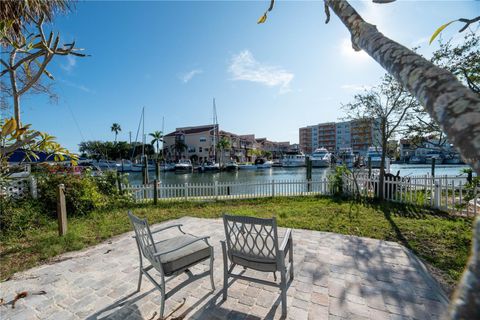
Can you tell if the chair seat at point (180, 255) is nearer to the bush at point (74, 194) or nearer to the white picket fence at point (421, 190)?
the bush at point (74, 194)

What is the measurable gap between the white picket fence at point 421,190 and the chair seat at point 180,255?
5.55 m

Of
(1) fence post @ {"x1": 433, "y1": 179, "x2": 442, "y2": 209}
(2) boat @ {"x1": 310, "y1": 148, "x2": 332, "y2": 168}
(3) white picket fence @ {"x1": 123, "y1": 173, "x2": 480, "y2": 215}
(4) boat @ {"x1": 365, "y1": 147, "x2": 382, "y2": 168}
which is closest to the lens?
(1) fence post @ {"x1": 433, "y1": 179, "x2": 442, "y2": 209}

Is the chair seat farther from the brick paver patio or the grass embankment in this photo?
the grass embankment

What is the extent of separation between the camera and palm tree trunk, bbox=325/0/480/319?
39cm

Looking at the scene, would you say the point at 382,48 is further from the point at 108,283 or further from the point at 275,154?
the point at 275,154

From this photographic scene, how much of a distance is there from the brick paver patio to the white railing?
15.7 feet

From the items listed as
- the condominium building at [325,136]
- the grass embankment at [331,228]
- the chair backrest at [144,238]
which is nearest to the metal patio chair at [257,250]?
the chair backrest at [144,238]

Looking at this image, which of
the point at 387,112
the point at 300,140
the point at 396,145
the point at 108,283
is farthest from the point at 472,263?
the point at 300,140

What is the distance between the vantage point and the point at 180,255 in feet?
7.82

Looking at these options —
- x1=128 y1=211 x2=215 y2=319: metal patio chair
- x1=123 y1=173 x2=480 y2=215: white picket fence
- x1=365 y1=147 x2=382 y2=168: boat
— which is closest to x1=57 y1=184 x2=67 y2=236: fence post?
x1=128 y1=211 x2=215 y2=319: metal patio chair

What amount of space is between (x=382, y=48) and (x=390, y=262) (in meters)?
3.25

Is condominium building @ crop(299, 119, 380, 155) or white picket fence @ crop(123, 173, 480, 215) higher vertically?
condominium building @ crop(299, 119, 380, 155)

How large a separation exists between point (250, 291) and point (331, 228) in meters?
2.85

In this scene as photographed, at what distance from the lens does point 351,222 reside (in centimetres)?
517
